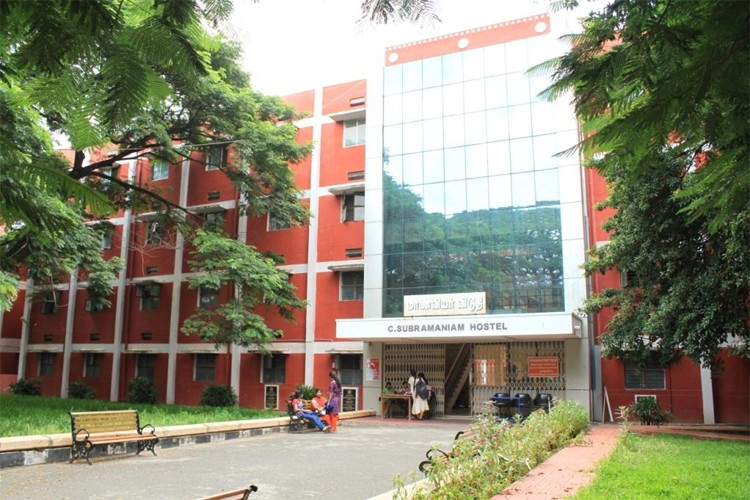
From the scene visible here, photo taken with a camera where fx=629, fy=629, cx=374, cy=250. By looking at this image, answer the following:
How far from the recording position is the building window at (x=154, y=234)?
26862mm

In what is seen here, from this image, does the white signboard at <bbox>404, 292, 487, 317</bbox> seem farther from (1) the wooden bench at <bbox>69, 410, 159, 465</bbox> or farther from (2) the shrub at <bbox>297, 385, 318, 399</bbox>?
(1) the wooden bench at <bbox>69, 410, 159, 465</bbox>

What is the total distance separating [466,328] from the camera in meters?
19.9

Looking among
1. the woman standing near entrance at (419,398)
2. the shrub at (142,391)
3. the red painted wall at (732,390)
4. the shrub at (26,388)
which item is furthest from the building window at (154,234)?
the red painted wall at (732,390)

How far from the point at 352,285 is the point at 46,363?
17.1 metres

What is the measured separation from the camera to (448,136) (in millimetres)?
22812

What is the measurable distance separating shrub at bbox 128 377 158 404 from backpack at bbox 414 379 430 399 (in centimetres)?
1227

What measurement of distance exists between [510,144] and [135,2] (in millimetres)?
20210

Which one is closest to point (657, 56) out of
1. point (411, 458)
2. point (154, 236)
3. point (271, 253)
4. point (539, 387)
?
point (411, 458)

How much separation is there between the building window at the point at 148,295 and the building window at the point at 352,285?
30.5 feet

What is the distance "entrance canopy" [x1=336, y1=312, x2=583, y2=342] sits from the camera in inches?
742

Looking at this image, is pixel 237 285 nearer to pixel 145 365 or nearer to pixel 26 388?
pixel 145 365

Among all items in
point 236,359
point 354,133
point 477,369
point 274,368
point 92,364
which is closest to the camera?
point 477,369

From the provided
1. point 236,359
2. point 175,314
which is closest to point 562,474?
point 236,359

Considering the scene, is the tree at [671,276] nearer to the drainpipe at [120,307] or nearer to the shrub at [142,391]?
the shrub at [142,391]
